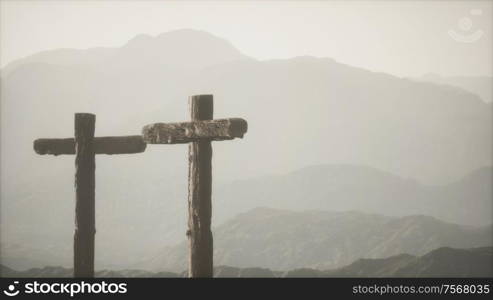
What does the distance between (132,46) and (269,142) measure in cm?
8321

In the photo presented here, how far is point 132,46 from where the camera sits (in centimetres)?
18788

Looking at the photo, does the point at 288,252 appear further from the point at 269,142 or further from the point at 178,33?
the point at 178,33

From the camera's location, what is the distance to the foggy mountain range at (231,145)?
90.5m

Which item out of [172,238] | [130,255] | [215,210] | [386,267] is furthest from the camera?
[215,210]

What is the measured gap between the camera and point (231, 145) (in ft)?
427

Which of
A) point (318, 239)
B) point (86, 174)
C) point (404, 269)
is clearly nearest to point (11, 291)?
point (86, 174)

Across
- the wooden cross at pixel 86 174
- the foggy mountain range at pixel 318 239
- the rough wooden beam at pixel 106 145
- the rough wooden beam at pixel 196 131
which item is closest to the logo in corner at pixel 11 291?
the wooden cross at pixel 86 174

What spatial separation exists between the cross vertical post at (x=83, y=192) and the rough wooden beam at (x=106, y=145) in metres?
0.17

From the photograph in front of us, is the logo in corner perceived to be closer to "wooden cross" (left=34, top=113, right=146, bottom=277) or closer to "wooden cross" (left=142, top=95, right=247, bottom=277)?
"wooden cross" (left=34, top=113, right=146, bottom=277)

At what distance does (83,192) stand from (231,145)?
121386 mm

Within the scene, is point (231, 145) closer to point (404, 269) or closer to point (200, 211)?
point (404, 269)

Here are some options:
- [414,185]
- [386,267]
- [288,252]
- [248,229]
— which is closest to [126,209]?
[248,229]

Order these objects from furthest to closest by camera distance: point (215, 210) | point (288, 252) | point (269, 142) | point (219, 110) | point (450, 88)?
point (450, 88) → point (219, 110) → point (269, 142) → point (215, 210) → point (288, 252)

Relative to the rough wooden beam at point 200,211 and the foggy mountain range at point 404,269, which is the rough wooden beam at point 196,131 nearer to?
the rough wooden beam at point 200,211
